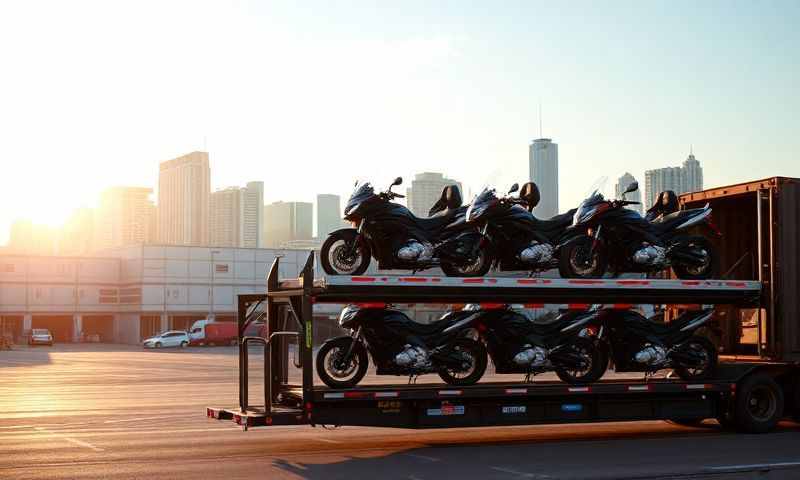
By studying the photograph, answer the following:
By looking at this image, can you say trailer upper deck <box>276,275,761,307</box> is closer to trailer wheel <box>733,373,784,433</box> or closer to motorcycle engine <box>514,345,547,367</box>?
motorcycle engine <box>514,345,547,367</box>

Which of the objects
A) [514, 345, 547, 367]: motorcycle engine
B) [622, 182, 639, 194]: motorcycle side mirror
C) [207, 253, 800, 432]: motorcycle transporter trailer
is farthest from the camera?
[622, 182, 639, 194]: motorcycle side mirror

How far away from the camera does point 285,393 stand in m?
13.5

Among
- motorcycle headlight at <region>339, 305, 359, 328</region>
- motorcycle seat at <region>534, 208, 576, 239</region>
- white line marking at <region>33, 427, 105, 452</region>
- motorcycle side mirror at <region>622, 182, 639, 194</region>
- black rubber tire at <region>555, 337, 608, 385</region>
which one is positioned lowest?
white line marking at <region>33, 427, 105, 452</region>

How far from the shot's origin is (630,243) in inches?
617

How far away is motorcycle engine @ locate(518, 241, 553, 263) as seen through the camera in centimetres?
1488

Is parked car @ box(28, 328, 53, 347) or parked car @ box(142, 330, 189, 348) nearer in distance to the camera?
parked car @ box(142, 330, 189, 348)

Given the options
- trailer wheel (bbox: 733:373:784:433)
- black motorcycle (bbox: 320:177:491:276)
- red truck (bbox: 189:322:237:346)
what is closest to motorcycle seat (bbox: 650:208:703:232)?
trailer wheel (bbox: 733:373:784:433)

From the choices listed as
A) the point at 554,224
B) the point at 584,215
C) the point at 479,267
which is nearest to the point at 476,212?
the point at 479,267

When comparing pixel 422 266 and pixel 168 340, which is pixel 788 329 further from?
pixel 168 340

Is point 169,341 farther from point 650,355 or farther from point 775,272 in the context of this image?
point 775,272

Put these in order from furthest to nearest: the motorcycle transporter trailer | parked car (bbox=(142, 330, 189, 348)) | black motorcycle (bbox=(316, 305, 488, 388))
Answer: parked car (bbox=(142, 330, 189, 348))
black motorcycle (bbox=(316, 305, 488, 388))
the motorcycle transporter trailer

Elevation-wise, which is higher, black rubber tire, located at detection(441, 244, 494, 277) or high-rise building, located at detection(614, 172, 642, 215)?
high-rise building, located at detection(614, 172, 642, 215)

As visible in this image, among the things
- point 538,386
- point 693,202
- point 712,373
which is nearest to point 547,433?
point 538,386

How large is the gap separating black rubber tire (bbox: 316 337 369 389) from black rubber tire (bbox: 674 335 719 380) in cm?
525
